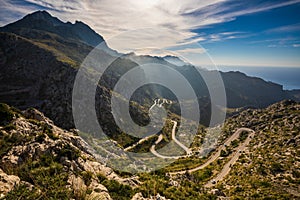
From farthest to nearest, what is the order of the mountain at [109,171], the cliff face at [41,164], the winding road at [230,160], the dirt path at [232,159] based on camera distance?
the dirt path at [232,159]
the winding road at [230,160]
the cliff face at [41,164]
the mountain at [109,171]

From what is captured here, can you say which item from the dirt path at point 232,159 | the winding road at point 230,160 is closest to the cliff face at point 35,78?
the dirt path at point 232,159

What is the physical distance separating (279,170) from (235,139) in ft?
146

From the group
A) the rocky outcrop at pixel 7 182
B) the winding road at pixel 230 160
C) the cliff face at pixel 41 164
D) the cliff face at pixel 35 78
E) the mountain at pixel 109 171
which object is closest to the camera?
the rocky outcrop at pixel 7 182

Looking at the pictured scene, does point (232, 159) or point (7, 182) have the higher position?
point (7, 182)

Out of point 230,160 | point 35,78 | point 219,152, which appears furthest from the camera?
point 35,78

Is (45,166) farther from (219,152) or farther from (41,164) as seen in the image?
(219,152)

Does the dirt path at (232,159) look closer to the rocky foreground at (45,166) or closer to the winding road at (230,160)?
the winding road at (230,160)

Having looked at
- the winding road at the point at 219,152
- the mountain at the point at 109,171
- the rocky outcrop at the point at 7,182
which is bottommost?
the winding road at the point at 219,152

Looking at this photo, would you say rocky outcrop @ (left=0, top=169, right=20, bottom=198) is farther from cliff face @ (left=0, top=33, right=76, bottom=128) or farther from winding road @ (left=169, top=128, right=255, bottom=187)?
cliff face @ (left=0, top=33, right=76, bottom=128)

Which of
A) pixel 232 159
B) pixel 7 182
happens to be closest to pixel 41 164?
pixel 7 182

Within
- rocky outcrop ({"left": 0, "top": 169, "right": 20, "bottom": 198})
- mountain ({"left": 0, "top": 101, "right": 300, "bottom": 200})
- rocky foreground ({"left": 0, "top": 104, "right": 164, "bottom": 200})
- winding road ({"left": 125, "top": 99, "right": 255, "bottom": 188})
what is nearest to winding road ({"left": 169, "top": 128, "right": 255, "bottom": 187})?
winding road ({"left": 125, "top": 99, "right": 255, "bottom": 188})

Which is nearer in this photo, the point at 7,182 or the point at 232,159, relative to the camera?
the point at 7,182

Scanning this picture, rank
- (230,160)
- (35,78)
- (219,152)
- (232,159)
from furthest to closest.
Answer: (35,78) < (219,152) < (232,159) < (230,160)

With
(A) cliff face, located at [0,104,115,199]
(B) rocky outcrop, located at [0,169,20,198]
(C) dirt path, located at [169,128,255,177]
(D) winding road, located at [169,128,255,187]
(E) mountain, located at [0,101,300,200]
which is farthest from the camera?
(C) dirt path, located at [169,128,255,177]
